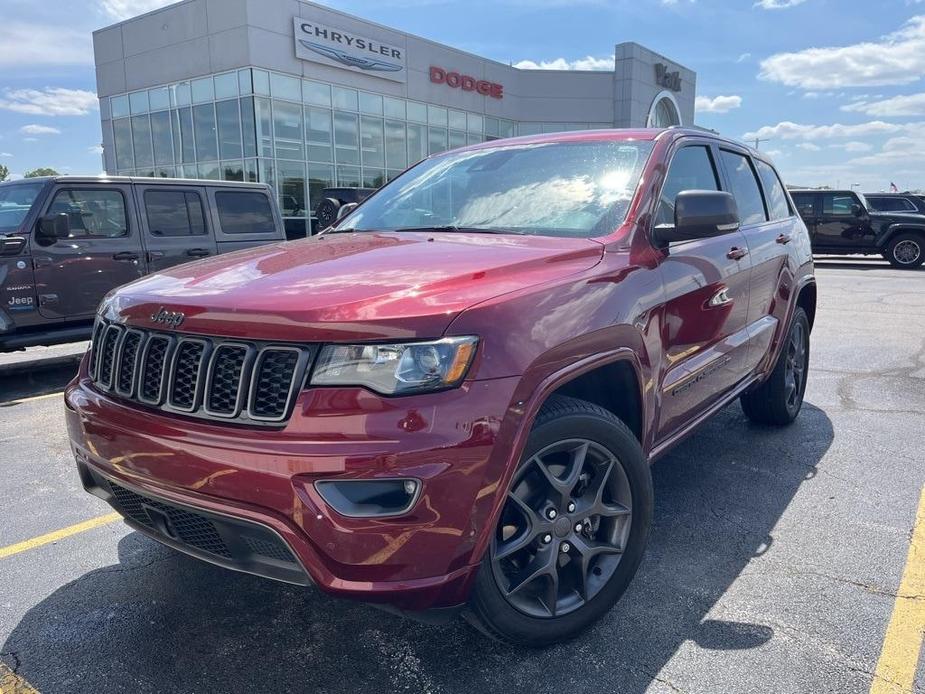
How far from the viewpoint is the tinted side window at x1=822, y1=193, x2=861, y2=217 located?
18625 millimetres

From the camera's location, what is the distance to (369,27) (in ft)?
79.4

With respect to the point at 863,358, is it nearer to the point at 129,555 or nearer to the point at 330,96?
the point at 129,555

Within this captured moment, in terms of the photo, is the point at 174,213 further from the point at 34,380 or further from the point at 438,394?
the point at 438,394

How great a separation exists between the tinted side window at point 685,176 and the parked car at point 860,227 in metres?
16.9

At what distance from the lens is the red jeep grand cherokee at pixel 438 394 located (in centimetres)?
198

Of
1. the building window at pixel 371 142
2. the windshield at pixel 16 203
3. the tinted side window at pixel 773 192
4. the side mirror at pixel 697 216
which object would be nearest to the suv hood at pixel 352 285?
A: the side mirror at pixel 697 216

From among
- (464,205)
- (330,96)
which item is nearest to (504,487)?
(464,205)

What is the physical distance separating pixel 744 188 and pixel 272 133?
19309mm

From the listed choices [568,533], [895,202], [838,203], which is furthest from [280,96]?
[568,533]

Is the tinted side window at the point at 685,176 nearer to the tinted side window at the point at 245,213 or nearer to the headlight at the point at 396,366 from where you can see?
the headlight at the point at 396,366

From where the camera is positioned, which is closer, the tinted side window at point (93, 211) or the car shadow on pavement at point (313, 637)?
the car shadow on pavement at point (313, 637)

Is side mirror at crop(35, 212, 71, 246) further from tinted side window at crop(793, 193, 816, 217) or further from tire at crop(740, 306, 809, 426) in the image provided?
tinted side window at crop(793, 193, 816, 217)

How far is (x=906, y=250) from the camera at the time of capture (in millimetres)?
18672

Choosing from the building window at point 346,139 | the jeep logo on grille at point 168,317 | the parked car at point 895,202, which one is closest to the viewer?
the jeep logo on grille at point 168,317
